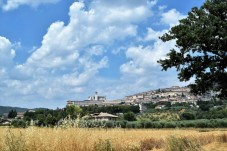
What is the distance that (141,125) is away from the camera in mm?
72125

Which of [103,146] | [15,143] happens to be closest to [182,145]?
[103,146]

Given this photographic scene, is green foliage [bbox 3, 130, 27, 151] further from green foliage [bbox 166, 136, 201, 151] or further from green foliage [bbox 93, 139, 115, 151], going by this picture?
green foliage [bbox 166, 136, 201, 151]

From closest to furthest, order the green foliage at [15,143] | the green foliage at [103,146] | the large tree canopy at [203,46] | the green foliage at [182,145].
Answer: the green foliage at [15,143], the green foliage at [103,146], the green foliage at [182,145], the large tree canopy at [203,46]

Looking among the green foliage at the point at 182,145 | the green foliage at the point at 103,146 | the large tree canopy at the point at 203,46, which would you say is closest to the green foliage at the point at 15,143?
the green foliage at the point at 103,146

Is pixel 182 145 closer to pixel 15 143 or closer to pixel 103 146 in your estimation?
pixel 103 146

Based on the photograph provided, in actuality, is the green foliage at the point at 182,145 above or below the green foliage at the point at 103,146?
below

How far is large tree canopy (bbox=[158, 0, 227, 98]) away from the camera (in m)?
21.5

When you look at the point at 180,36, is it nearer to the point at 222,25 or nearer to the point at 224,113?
the point at 222,25

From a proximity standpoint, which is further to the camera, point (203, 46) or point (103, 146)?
point (203, 46)

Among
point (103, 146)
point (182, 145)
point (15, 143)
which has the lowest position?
point (182, 145)

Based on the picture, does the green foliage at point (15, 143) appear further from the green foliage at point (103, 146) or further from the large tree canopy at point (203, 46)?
the large tree canopy at point (203, 46)

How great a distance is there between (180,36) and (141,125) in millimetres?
50983

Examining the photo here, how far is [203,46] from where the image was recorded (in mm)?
22234

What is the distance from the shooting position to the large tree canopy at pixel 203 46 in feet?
70.6
